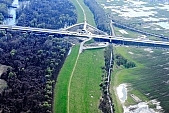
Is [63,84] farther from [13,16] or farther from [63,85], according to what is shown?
[13,16]

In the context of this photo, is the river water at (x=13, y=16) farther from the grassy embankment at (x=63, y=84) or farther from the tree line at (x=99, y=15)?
the tree line at (x=99, y=15)

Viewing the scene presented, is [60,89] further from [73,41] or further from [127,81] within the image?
[73,41]

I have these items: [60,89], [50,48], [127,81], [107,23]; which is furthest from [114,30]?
[60,89]

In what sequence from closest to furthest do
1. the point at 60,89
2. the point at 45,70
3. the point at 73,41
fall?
1. the point at 60,89
2. the point at 45,70
3. the point at 73,41

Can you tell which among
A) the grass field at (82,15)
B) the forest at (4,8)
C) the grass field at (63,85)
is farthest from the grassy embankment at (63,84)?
the forest at (4,8)

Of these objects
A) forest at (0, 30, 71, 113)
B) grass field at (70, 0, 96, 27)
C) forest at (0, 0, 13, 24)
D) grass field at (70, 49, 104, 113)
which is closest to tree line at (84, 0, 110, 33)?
grass field at (70, 0, 96, 27)

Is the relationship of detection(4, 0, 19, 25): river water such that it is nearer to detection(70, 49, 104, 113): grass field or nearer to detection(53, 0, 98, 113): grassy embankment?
detection(53, 0, 98, 113): grassy embankment
